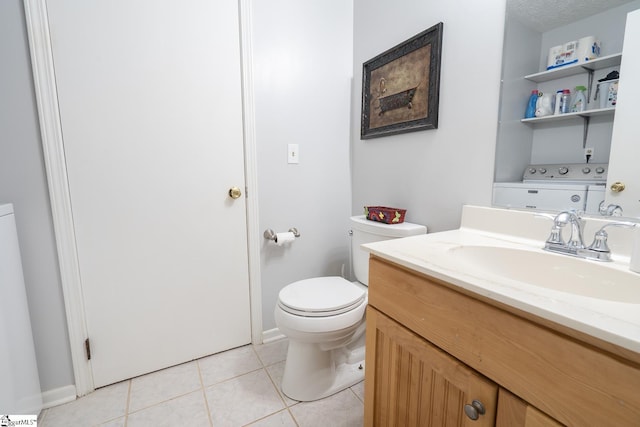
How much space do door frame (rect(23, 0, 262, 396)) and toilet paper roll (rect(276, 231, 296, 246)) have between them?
30 cm

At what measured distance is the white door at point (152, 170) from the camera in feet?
3.80

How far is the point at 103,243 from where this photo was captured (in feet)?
4.08

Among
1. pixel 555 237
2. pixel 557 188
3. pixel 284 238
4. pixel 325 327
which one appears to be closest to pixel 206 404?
pixel 325 327

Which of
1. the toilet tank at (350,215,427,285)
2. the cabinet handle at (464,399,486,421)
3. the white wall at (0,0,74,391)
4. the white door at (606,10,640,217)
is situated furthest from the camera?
the toilet tank at (350,215,427,285)

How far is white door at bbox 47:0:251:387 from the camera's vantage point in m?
1.16

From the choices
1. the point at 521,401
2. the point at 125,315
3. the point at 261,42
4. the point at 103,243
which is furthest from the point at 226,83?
the point at 521,401

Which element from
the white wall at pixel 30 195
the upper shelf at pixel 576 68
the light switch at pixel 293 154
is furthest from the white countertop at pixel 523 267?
the white wall at pixel 30 195

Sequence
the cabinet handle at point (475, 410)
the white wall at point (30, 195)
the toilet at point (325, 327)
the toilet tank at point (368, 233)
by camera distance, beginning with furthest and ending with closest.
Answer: the toilet tank at point (368, 233)
the toilet at point (325, 327)
the white wall at point (30, 195)
the cabinet handle at point (475, 410)

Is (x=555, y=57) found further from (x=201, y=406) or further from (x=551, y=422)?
(x=201, y=406)

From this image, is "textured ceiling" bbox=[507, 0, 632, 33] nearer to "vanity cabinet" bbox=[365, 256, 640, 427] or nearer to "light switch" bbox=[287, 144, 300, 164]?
"vanity cabinet" bbox=[365, 256, 640, 427]

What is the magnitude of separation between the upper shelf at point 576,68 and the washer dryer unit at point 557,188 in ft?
0.89

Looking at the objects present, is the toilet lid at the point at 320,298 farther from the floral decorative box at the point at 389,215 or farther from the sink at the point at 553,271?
the sink at the point at 553,271

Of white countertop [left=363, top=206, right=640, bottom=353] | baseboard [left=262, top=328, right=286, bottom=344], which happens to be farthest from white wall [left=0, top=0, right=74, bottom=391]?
white countertop [left=363, top=206, right=640, bottom=353]

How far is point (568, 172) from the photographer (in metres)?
0.86
